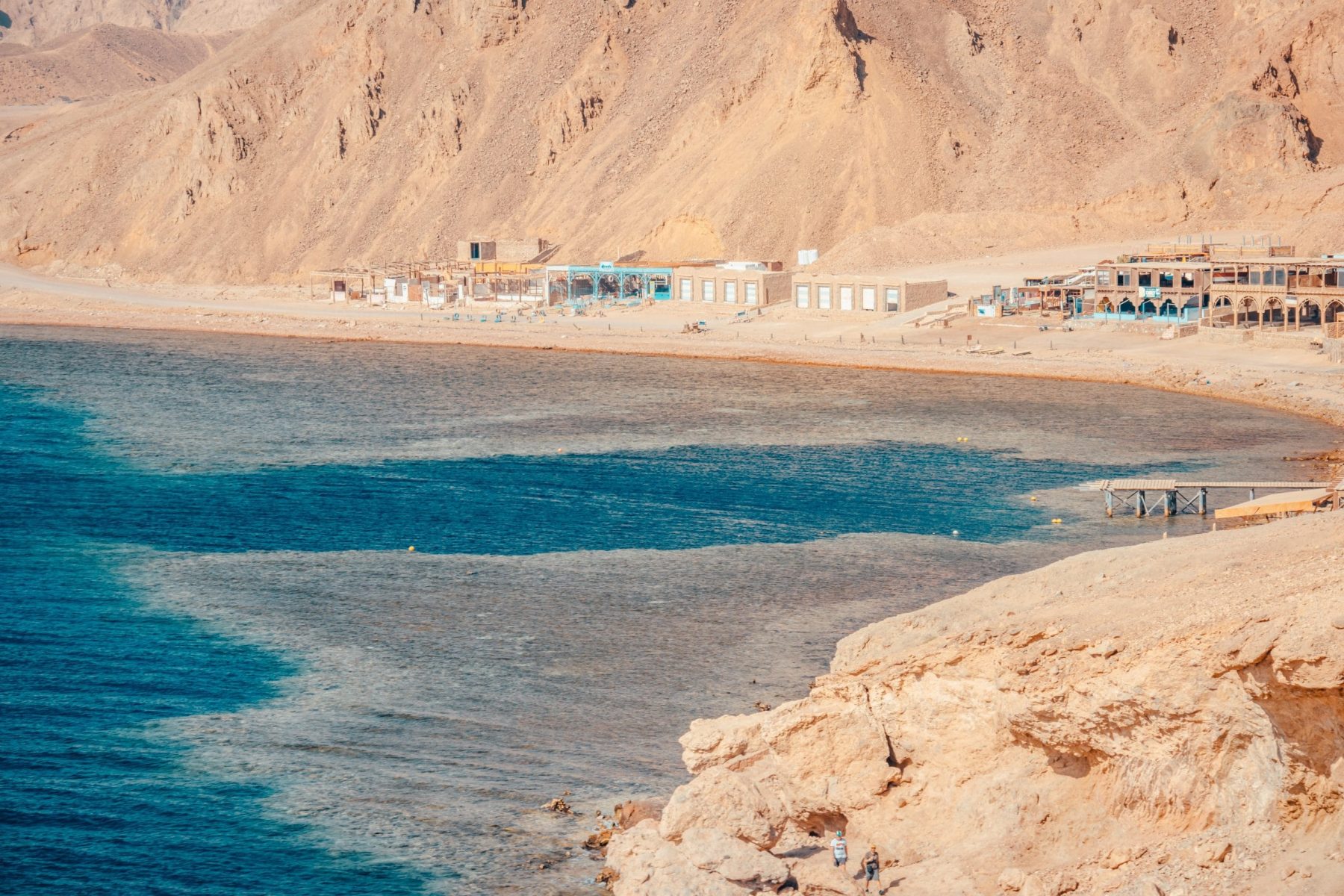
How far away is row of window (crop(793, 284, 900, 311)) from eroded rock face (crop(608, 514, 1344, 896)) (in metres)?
74.7

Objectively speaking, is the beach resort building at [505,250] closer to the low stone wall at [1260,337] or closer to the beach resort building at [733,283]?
the beach resort building at [733,283]

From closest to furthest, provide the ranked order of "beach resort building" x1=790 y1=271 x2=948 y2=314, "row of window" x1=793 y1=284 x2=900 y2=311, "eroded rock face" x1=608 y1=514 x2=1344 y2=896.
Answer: "eroded rock face" x1=608 y1=514 x2=1344 y2=896 → "beach resort building" x1=790 y1=271 x2=948 y2=314 → "row of window" x1=793 y1=284 x2=900 y2=311

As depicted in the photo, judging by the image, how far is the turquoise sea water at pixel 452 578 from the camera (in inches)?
1072

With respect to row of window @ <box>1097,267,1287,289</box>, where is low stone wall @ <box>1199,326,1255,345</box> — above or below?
below

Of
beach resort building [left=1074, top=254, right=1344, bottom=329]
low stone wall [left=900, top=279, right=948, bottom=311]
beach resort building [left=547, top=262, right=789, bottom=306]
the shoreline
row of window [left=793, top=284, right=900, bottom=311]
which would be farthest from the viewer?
beach resort building [left=547, top=262, right=789, bottom=306]

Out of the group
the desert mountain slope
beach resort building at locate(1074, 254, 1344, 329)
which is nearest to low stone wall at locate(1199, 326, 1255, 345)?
beach resort building at locate(1074, 254, 1344, 329)

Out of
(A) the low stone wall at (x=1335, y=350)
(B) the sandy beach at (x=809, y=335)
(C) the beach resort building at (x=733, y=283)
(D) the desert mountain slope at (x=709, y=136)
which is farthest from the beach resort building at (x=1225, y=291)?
(C) the beach resort building at (x=733, y=283)

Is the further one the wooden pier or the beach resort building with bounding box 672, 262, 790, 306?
the beach resort building with bounding box 672, 262, 790, 306

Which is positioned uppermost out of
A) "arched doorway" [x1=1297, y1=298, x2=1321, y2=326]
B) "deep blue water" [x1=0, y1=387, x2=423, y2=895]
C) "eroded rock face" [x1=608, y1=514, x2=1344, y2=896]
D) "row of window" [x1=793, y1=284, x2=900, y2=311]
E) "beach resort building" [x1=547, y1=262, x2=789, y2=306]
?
"beach resort building" [x1=547, y1=262, x2=789, y2=306]

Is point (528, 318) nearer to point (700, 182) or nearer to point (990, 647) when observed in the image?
point (700, 182)

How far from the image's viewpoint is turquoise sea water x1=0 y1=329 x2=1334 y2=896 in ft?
89.4

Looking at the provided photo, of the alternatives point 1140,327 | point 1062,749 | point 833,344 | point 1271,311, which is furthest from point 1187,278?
point 1062,749

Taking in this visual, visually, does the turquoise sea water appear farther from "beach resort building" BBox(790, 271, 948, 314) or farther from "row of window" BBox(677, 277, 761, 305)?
"row of window" BBox(677, 277, 761, 305)

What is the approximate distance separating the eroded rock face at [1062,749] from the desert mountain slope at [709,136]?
84.9 meters
